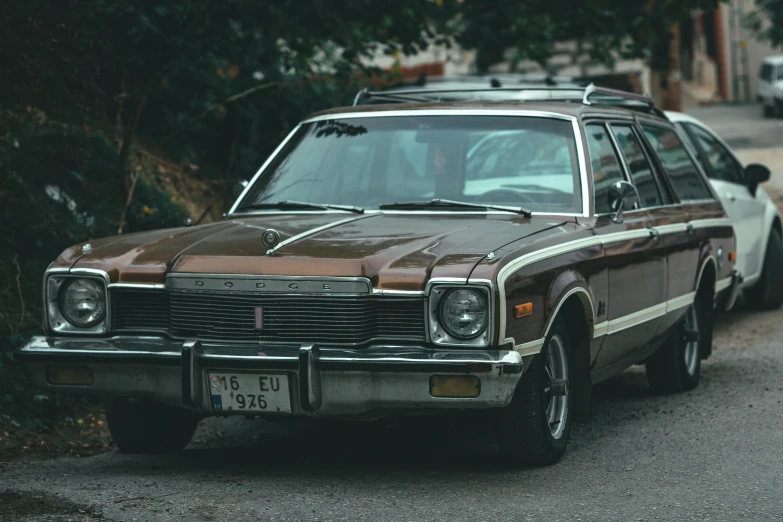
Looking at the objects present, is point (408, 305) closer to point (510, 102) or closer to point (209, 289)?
point (209, 289)

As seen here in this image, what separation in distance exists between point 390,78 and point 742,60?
4585 cm

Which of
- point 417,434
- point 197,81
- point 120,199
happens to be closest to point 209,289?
point 417,434

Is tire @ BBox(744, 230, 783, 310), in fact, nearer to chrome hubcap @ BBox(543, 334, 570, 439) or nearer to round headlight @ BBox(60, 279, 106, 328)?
chrome hubcap @ BBox(543, 334, 570, 439)

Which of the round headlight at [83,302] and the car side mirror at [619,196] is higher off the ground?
the car side mirror at [619,196]

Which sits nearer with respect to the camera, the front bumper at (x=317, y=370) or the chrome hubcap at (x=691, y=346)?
the front bumper at (x=317, y=370)

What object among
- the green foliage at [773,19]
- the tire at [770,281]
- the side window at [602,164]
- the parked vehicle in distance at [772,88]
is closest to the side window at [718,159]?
the tire at [770,281]

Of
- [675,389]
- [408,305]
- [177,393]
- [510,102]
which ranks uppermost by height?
[510,102]

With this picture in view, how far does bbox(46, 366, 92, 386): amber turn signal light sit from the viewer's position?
5633mm

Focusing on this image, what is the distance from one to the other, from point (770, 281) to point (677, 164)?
3636 mm

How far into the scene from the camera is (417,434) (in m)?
6.90

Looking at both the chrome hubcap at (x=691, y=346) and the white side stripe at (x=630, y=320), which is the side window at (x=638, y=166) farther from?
the chrome hubcap at (x=691, y=346)

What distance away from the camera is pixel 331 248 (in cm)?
554

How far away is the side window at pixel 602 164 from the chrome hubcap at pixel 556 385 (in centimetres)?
88

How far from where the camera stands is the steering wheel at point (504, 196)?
256 inches
